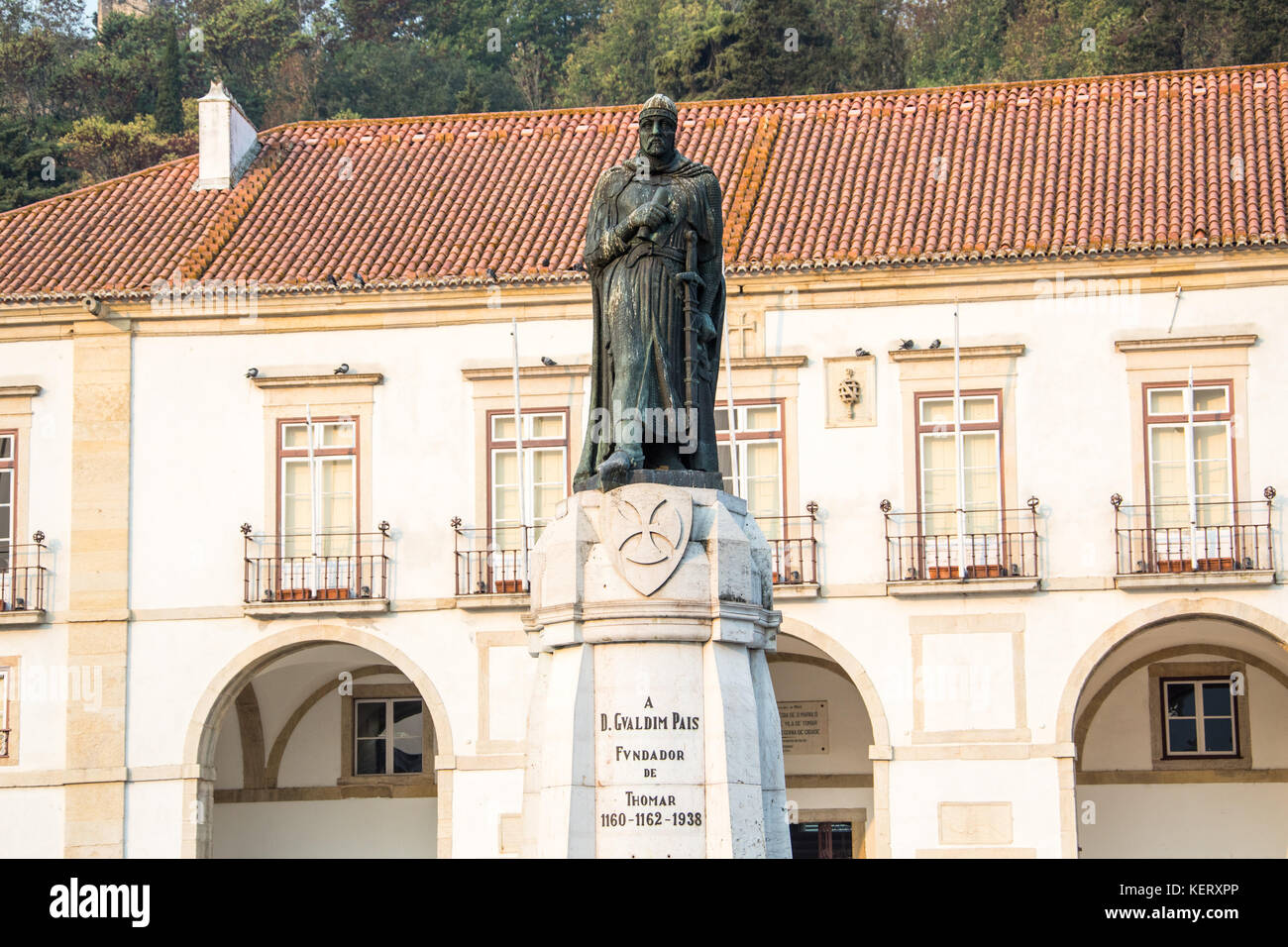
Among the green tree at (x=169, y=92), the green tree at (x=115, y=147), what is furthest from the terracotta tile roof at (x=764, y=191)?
the green tree at (x=169, y=92)

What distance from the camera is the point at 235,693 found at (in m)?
28.0

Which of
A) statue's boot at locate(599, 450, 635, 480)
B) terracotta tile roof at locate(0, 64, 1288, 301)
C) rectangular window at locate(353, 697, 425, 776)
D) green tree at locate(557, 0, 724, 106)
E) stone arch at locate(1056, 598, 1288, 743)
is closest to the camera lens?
statue's boot at locate(599, 450, 635, 480)

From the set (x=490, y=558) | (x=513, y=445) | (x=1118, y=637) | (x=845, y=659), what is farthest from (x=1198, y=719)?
(x=513, y=445)

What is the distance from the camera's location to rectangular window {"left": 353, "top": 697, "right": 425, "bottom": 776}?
29984mm

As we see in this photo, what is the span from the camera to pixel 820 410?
1083 inches

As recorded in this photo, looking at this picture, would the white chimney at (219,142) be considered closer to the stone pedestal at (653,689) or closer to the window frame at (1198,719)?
the window frame at (1198,719)

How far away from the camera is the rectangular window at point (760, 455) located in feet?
89.9

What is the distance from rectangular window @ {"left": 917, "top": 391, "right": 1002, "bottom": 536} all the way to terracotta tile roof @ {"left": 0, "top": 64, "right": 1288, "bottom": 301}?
1.83m

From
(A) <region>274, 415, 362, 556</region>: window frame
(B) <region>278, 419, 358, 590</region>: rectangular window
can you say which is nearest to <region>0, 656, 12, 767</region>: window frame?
(B) <region>278, 419, 358, 590</region>: rectangular window

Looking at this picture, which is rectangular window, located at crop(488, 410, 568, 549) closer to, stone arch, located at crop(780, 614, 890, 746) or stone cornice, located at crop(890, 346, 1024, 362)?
stone arch, located at crop(780, 614, 890, 746)

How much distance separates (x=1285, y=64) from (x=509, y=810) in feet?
44.7

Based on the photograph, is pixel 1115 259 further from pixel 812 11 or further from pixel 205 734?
pixel 812 11

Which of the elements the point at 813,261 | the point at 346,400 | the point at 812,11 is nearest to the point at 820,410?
the point at 813,261

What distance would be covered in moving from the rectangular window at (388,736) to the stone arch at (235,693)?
218 cm
